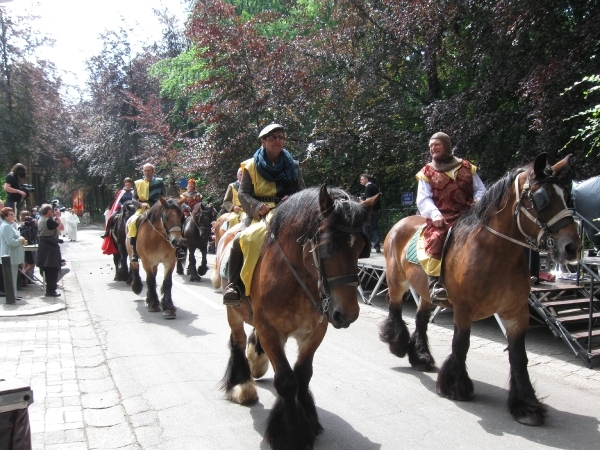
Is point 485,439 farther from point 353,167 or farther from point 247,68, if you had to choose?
point 247,68

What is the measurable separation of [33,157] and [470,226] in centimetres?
2819

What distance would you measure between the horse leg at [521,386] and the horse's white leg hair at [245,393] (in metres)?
2.40

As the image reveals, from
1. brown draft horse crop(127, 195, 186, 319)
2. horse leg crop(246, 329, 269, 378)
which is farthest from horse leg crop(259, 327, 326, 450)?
brown draft horse crop(127, 195, 186, 319)

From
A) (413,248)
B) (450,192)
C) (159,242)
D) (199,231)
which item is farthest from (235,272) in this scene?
(199,231)

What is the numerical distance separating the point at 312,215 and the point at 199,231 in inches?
441

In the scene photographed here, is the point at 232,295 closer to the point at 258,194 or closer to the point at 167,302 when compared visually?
the point at 258,194

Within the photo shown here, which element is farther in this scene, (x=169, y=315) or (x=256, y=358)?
(x=169, y=315)

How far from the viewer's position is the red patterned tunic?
5852 mm

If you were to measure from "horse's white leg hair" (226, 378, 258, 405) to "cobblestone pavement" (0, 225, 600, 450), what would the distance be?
0.89 m

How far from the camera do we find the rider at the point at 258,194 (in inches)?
186

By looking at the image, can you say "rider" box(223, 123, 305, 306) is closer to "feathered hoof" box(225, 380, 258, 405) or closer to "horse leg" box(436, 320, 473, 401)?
"feathered hoof" box(225, 380, 258, 405)

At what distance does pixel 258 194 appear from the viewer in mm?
5176

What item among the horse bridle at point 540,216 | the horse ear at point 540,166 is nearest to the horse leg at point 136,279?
the horse bridle at point 540,216

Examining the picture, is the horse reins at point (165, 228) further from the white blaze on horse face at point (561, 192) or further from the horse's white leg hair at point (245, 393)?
the white blaze on horse face at point (561, 192)
